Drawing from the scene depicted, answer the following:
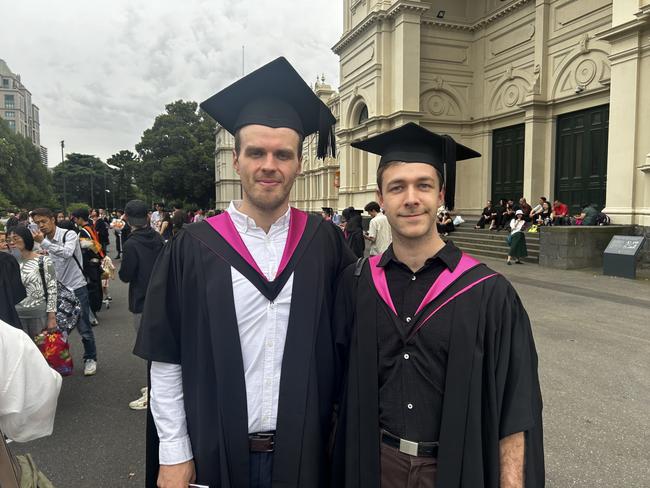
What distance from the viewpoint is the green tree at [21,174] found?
45.5 metres

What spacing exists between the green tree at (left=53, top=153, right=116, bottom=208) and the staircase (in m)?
74.4

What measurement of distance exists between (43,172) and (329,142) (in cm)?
6226

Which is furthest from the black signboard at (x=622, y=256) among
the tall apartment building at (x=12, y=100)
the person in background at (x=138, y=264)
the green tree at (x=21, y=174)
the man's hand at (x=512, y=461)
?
the tall apartment building at (x=12, y=100)

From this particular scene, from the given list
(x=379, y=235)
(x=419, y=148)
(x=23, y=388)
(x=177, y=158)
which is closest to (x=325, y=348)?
(x=419, y=148)

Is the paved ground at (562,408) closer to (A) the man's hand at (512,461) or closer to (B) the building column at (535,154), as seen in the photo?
(A) the man's hand at (512,461)

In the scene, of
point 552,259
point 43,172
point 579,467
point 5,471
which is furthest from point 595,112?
point 43,172

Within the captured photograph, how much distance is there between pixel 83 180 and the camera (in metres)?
82.8

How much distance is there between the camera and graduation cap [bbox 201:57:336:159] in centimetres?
206

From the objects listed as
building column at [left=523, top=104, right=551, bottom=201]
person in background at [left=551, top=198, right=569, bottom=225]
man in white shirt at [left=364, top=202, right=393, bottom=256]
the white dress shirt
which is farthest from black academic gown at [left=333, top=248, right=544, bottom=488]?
building column at [left=523, top=104, right=551, bottom=201]

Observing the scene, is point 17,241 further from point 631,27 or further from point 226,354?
point 631,27

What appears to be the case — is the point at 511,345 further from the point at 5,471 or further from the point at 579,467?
the point at 579,467

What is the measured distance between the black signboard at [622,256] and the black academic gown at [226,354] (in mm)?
11688

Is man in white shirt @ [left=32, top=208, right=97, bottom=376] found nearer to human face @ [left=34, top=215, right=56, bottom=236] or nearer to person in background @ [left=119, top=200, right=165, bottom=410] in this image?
human face @ [left=34, top=215, right=56, bottom=236]

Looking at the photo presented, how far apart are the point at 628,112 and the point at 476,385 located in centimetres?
1458
